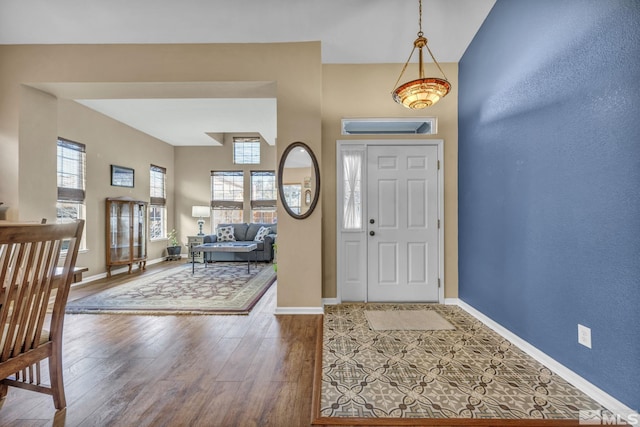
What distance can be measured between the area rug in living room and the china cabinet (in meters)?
0.69

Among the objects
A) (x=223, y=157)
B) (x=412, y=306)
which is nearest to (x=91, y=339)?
(x=412, y=306)

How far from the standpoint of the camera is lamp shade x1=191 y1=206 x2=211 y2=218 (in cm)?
755

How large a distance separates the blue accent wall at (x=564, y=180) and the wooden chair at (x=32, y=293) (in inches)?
124

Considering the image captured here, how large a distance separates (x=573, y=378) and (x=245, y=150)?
773 centimetres

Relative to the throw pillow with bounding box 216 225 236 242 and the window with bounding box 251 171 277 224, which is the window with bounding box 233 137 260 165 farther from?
the throw pillow with bounding box 216 225 236 242

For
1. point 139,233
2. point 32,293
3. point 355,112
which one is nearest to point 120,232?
point 139,233

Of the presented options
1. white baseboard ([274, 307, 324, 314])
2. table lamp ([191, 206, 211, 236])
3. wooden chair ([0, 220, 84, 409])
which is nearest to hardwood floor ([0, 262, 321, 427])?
white baseboard ([274, 307, 324, 314])

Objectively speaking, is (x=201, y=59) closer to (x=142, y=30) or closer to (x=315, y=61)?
(x=142, y=30)

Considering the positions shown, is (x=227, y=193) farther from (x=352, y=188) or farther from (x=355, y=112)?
(x=355, y=112)

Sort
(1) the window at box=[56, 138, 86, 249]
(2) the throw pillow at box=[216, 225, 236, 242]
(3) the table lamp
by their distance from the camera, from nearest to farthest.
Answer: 1. (1) the window at box=[56, 138, 86, 249]
2. (2) the throw pillow at box=[216, 225, 236, 242]
3. (3) the table lamp

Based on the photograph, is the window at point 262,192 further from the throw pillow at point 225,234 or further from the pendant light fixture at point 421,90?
the pendant light fixture at point 421,90

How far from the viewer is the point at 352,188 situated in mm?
3854

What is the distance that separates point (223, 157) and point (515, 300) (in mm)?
7341

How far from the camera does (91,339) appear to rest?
2.75 m
